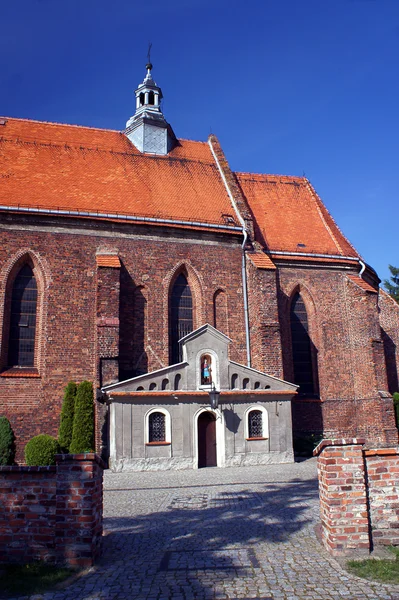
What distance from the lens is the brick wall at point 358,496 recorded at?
19.5ft

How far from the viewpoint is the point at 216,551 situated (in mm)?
6215

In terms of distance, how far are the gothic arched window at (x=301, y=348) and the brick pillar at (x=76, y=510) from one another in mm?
15437

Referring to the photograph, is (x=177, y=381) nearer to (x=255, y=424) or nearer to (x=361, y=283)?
(x=255, y=424)

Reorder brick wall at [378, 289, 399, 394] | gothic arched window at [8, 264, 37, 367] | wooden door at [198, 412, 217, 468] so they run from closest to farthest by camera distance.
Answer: wooden door at [198, 412, 217, 468]
gothic arched window at [8, 264, 37, 367]
brick wall at [378, 289, 399, 394]

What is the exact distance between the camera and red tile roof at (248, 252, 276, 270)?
19398 millimetres

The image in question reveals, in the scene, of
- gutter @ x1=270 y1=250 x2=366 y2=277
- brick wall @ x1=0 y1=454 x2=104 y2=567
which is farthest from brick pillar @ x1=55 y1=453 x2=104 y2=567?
gutter @ x1=270 y1=250 x2=366 y2=277

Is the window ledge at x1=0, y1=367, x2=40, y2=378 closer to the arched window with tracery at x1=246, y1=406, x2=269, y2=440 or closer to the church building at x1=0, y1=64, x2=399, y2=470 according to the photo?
the church building at x1=0, y1=64, x2=399, y2=470

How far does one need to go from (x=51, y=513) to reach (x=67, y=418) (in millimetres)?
10874

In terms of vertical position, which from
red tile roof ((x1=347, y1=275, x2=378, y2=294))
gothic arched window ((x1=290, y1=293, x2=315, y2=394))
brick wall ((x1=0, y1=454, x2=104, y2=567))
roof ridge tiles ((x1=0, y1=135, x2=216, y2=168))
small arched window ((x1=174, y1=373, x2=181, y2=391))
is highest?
roof ridge tiles ((x1=0, y1=135, x2=216, y2=168))

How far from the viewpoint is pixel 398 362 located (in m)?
23.5

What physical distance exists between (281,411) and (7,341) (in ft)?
30.3

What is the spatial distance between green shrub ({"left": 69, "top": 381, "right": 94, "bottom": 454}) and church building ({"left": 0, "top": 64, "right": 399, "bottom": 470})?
28cm

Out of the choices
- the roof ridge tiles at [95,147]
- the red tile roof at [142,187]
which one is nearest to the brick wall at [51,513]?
the red tile roof at [142,187]

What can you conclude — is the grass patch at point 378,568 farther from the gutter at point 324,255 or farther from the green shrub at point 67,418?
the gutter at point 324,255
